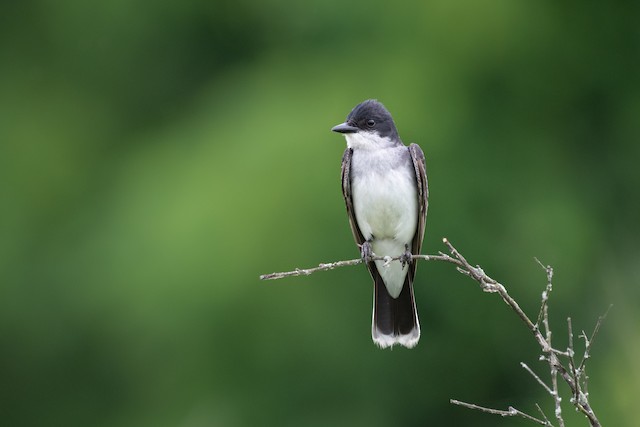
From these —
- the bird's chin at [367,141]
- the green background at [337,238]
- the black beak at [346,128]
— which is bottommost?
the green background at [337,238]

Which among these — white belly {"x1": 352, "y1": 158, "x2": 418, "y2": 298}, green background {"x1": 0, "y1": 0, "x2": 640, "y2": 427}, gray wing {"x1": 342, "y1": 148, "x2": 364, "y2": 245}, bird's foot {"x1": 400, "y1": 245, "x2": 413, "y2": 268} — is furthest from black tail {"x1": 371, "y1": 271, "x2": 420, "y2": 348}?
green background {"x1": 0, "y1": 0, "x2": 640, "y2": 427}


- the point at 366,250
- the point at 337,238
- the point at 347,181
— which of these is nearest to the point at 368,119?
the point at 347,181

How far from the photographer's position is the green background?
8.98m

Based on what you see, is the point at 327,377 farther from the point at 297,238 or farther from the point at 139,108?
the point at 139,108

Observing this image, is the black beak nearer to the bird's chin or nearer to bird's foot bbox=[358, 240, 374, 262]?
the bird's chin

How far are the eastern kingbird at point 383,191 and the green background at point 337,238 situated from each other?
7.61ft

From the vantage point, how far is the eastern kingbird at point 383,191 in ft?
19.3

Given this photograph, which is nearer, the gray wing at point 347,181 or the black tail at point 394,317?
the gray wing at point 347,181

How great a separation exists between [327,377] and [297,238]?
4.04 feet

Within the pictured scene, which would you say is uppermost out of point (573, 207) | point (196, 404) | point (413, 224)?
point (413, 224)

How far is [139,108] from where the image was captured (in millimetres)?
12398

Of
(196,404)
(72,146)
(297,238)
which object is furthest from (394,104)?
(72,146)

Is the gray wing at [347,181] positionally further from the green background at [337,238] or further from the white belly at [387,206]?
the green background at [337,238]

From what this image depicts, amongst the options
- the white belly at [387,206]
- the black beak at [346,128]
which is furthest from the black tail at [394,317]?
the black beak at [346,128]
